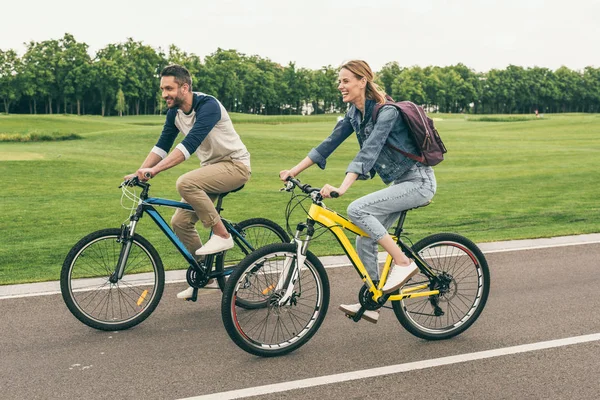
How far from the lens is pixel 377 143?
4.52 metres

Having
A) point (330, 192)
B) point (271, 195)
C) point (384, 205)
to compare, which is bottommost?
point (271, 195)

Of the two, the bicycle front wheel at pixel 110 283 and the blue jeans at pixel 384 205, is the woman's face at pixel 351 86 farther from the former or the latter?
the bicycle front wheel at pixel 110 283

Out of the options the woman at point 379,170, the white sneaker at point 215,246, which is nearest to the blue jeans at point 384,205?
the woman at point 379,170

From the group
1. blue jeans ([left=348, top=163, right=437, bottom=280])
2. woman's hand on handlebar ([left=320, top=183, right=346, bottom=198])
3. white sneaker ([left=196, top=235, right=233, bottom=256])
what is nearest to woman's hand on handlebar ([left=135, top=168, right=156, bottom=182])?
white sneaker ([left=196, top=235, right=233, bottom=256])

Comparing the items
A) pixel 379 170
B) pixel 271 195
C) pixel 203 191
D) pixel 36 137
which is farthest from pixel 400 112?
pixel 36 137

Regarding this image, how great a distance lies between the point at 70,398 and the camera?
12.8 ft

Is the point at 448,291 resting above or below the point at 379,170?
below

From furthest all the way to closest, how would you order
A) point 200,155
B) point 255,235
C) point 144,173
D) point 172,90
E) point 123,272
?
point 255,235, point 200,155, point 172,90, point 123,272, point 144,173

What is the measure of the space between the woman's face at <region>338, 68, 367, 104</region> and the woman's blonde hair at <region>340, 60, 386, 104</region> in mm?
29

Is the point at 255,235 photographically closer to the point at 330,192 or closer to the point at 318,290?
the point at 318,290

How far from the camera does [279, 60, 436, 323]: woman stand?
4531 millimetres

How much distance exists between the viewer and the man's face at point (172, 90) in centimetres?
523

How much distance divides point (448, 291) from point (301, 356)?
1.33 meters

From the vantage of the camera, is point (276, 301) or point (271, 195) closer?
point (276, 301)
